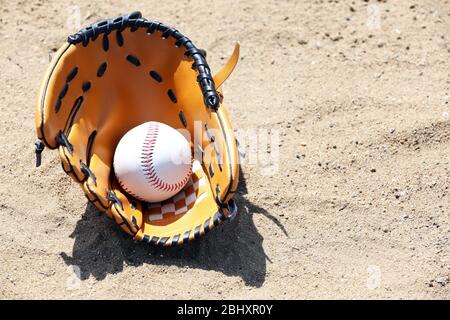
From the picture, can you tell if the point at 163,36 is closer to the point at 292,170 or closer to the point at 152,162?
the point at 152,162

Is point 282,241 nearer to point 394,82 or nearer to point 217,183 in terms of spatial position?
point 217,183

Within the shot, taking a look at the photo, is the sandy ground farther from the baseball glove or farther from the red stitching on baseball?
the red stitching on baseball

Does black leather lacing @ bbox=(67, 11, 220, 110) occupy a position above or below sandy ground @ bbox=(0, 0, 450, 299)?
above

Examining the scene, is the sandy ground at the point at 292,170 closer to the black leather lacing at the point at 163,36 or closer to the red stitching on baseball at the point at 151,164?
the red stitching on baseball at the point at 151,164

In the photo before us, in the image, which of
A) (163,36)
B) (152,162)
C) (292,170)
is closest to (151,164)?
(152,162)

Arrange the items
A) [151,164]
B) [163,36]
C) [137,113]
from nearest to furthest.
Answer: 1. [151,164]
2. [163,36]
3. [137,113]

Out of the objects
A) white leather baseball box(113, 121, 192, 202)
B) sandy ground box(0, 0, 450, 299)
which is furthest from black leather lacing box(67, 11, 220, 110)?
sandy ground box(0, 0, 450, 299)
